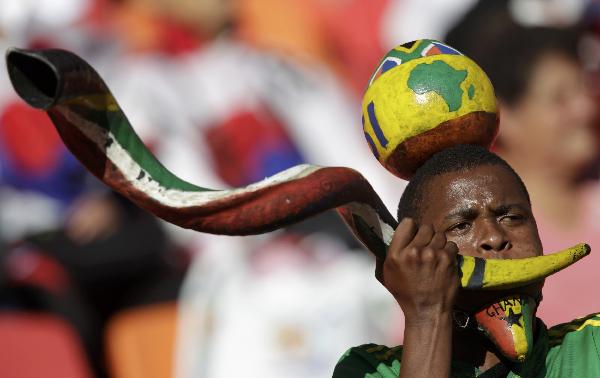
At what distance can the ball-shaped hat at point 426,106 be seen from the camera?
2.36 m

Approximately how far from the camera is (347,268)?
15.7 feet

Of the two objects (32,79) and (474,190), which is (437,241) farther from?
(32,79)

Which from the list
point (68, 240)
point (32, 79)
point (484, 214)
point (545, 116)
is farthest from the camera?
point (545, 116)

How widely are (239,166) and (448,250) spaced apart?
3.12 meters

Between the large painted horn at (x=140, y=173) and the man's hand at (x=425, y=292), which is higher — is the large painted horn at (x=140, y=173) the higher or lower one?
the higher one

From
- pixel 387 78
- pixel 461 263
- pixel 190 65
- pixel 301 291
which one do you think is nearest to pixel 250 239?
pixel 301 291

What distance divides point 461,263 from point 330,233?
9.15 ft

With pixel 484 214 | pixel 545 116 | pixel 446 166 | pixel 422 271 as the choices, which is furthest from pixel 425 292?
pixel 545 116

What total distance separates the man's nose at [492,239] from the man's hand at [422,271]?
0.15 meters

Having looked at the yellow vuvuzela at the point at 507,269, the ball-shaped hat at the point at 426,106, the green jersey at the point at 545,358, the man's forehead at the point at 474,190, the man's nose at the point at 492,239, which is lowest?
the green jersey at the point at 545,358

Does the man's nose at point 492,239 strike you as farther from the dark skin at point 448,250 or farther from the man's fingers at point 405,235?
the man's fingers at point 405,235

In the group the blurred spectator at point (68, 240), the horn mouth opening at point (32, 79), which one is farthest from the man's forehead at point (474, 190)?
the blurred spectator at point (68, 240)

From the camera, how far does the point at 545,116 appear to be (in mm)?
5219

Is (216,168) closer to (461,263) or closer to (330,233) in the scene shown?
(330,233)
